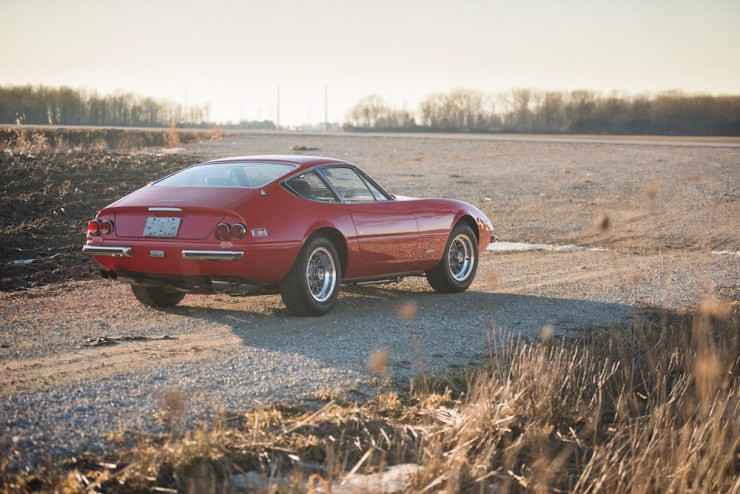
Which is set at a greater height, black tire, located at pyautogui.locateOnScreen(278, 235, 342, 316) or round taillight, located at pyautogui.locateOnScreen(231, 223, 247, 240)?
round taillight, located at pyautogui.locateOnScreen(231, 223, 247, 240)

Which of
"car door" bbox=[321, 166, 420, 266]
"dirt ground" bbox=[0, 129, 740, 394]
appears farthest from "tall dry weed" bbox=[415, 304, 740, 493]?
"car door" bbox=[321, 166, 420, 266]

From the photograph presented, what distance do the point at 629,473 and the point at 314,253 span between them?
390 centimetres

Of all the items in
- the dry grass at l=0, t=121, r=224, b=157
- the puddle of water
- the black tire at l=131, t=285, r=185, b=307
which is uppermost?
the dry grass at l=0, t=121, r=224, b=157

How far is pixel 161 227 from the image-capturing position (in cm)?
760

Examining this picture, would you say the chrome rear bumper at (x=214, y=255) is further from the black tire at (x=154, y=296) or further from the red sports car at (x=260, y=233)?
the black tire at (x=154, y=296)

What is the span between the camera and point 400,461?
4719mm

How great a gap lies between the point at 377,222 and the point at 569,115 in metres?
74.5

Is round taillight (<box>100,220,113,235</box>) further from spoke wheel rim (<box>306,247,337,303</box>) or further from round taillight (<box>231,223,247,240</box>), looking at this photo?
spoke wheel rim (<box>306,247,337,303</box>)

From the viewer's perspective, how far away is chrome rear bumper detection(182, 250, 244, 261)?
7348mm

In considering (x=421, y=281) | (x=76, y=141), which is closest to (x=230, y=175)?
(x=421, y=281)

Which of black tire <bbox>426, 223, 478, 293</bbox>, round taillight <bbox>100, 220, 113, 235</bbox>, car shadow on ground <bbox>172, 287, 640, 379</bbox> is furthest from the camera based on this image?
black tire <bbox>426, 223, 478, 293</bbox>

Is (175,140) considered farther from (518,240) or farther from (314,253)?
(314,253)

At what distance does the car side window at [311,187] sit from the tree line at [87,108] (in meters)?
65.4

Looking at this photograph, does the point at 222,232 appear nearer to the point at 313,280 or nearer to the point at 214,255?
the point at 214,255
